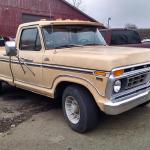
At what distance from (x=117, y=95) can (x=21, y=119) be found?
2.35 metres

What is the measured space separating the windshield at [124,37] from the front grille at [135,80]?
203 inches

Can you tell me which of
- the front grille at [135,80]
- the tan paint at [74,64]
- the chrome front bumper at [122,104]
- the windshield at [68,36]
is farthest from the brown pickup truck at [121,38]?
the chrome front bumper at [122,104]

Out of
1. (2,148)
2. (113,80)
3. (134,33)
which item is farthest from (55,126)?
(134,33)

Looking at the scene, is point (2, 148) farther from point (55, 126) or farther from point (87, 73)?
point (87, 73)

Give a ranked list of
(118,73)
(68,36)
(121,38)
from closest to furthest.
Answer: (118,73), (68,36), (121,38)

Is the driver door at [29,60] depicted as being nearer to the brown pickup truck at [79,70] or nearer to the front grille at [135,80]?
the brown pickup truck at [79,70]

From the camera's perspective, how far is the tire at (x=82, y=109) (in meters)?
5.16

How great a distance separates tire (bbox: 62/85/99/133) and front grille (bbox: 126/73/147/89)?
26.1 inches

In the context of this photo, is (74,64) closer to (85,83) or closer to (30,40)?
(85,83)

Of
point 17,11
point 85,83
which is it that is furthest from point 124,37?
point 17,11

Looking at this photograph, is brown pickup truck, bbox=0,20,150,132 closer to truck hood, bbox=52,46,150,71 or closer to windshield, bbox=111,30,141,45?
truck hood, bbox=52,46,150,71

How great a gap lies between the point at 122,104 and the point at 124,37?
20.7ft

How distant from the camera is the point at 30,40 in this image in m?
6.71

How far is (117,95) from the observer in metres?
4.93
